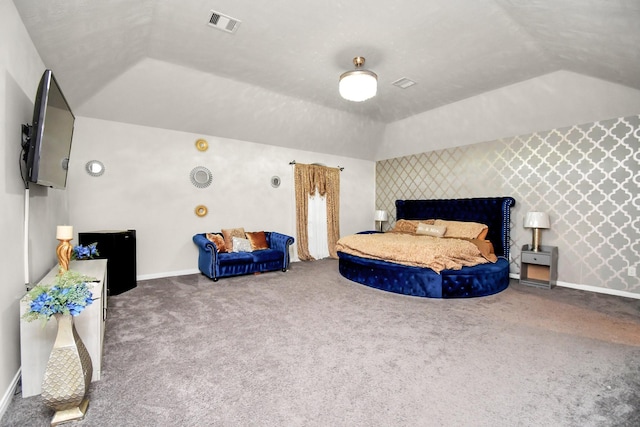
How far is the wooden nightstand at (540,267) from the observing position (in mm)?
4355

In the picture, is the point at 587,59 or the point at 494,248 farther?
the point at 494,248

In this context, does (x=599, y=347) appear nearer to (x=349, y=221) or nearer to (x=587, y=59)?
(x=587, y=59)

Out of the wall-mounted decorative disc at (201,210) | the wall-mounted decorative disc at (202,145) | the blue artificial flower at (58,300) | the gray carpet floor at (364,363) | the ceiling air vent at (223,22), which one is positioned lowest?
the gray carpet floor at (364,363)

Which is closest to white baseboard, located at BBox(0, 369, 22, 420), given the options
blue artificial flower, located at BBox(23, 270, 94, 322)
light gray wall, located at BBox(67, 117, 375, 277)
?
blue artificial flower, located at BBox(23, 270, 94, 322)

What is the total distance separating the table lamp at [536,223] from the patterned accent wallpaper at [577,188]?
0.29 metres

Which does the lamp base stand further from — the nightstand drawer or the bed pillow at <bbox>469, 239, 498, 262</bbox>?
the bed pillow at <bbox>469, 239, 498, 262</bbox>

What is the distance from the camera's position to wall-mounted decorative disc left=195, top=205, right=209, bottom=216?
5.29 m

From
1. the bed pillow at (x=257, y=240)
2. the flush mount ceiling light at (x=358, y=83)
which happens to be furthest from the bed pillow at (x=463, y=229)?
the bed pillow at (x=257, y=240)

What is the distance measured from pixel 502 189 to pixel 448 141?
134cm

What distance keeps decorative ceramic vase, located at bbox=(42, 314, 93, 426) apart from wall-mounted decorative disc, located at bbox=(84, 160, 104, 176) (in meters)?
3.58

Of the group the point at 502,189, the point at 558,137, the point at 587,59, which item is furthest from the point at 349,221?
the point at 587,59

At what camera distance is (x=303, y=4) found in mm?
2689

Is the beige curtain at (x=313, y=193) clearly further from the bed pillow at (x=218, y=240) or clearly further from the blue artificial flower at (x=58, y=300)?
the blue artificial flower at (x=58, y=300)

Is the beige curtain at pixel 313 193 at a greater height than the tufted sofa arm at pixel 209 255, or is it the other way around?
the beige curtain at pixel 313 193
